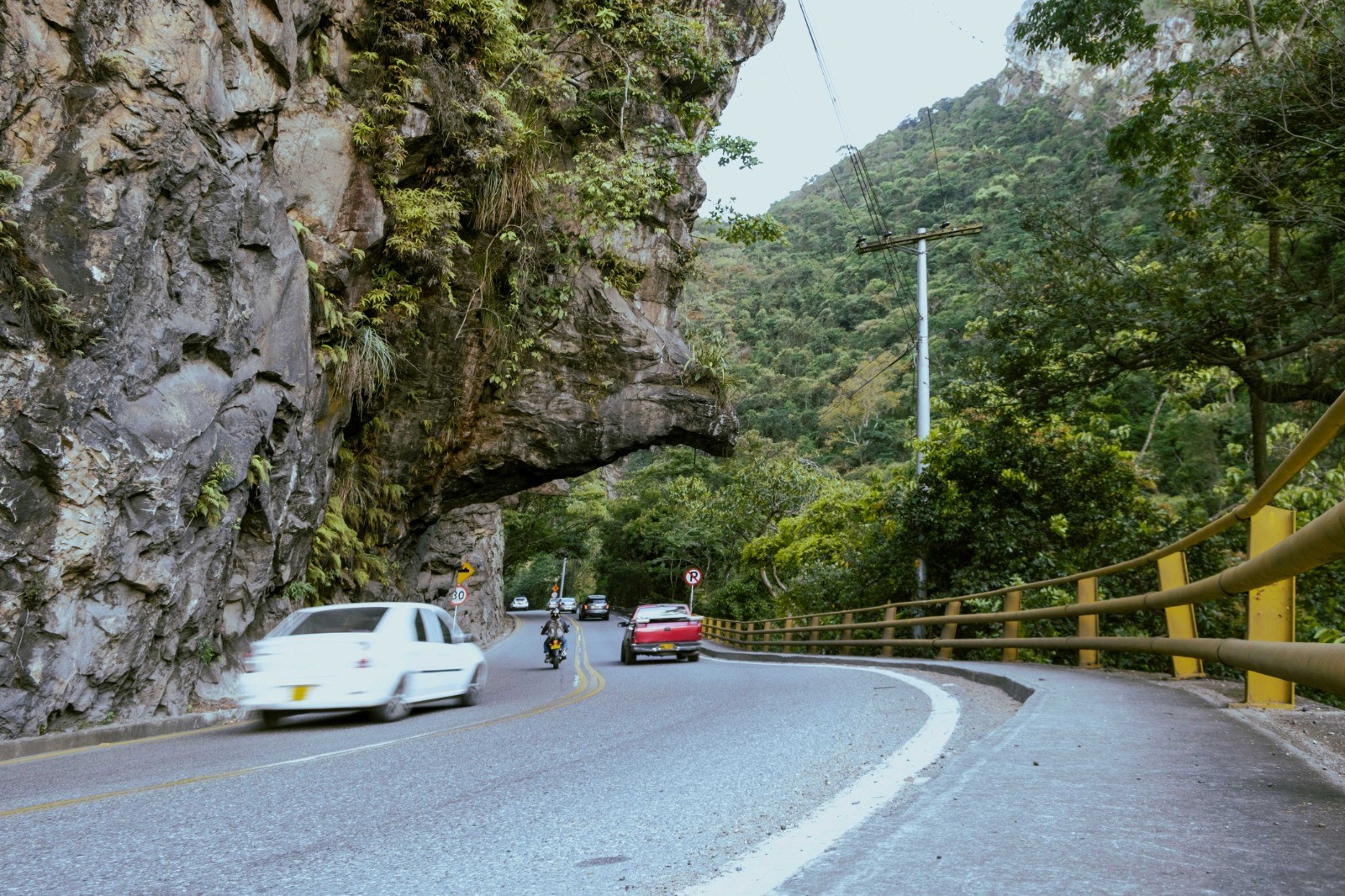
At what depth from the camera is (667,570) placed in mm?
63250

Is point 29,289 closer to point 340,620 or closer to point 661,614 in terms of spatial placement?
→ point 340,620

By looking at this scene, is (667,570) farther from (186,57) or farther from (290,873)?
(290,873)

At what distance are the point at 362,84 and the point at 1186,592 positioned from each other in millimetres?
17610

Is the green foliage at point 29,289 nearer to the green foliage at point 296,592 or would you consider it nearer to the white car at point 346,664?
the white car at point 346,664

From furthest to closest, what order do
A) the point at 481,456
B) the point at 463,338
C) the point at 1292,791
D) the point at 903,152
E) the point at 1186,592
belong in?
the point at 903,152
the point at 481,456
the point at 463,338
the point at 1186,592
the point at 1292,791

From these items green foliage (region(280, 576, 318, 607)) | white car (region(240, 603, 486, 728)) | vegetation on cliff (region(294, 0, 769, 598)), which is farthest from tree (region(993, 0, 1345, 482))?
green foliage (region(280, 576, 318, 607))

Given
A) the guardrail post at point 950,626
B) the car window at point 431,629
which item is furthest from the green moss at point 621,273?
the car window at point 431,629

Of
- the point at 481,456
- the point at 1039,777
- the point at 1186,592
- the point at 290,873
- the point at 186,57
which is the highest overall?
the point at 186,57

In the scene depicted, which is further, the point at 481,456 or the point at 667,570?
the point at 667,570

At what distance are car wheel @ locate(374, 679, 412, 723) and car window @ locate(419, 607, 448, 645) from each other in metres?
1.01

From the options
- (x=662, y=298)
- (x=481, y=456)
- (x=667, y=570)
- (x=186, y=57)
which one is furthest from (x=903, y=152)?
(x=186, y=57)

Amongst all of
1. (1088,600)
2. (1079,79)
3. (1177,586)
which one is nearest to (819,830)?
(1177,586)

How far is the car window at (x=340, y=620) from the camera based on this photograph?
1129 cm

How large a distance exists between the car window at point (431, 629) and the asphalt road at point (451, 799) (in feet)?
6.99
